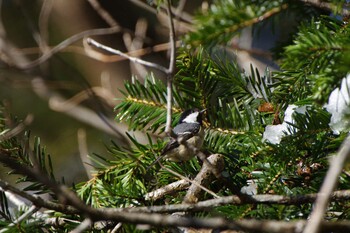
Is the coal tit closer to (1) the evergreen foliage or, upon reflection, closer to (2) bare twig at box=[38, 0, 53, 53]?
(1) the evergreen foliage

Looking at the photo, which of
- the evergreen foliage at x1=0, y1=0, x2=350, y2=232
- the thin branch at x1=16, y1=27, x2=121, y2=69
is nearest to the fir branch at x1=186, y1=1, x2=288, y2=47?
the evergreen foliage at x1=0, y1=0, x2=350, y2=232

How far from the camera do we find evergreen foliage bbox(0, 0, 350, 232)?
80 cm

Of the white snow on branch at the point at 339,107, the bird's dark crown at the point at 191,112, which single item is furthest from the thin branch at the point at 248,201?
the bird's dark crown at the point at 191,112

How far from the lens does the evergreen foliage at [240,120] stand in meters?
0.80

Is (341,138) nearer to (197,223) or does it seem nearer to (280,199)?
(280,199)

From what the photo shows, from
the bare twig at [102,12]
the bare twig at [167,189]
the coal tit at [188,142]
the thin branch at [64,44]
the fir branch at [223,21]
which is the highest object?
the bare twig at [102,12]

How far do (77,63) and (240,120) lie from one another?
93.0 inches

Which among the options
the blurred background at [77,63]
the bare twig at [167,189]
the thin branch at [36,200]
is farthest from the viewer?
the blurred background at [77,63]

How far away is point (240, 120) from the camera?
1.09 meters

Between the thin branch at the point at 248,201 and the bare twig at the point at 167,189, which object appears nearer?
the thin branch at the point at 248,201

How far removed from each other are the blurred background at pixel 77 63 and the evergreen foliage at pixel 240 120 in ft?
3.89

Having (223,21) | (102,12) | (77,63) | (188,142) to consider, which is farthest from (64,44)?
(223,21)

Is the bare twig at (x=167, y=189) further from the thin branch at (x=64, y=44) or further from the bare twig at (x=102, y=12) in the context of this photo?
the bare twig at (x=102, y=12)

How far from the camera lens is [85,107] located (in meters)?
3.14
